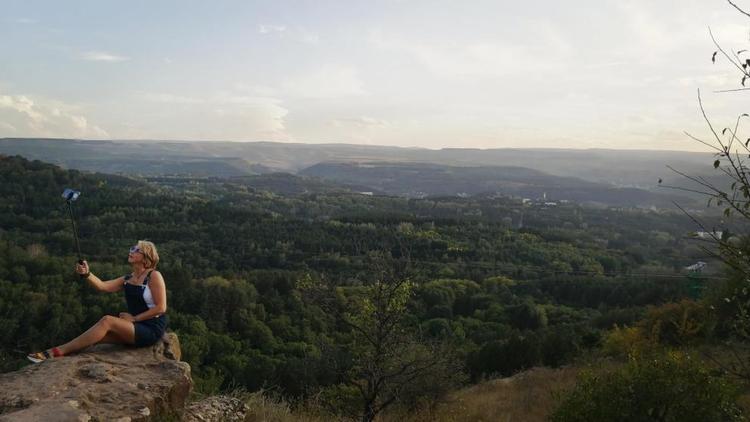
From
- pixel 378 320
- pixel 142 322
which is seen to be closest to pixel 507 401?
pixel 378 320

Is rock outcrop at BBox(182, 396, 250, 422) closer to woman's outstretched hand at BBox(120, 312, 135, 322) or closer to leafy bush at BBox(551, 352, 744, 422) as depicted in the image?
woman's outstretched hand at BBox(120, 312, 135, 322)

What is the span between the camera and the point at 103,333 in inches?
251

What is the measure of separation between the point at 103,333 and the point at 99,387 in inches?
39.4

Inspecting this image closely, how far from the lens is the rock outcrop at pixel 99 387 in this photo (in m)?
4.95

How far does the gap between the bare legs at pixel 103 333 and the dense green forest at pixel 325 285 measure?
10.4 ft

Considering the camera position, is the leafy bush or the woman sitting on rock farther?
the leafy bush

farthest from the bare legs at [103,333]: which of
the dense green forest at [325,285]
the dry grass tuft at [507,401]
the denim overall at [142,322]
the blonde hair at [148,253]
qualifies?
the dry grass tuft at [507,401]

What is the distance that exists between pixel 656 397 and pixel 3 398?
26.1ft

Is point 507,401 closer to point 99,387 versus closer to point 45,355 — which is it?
point 99,387

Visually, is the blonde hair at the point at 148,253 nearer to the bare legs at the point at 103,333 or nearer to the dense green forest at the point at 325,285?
the bare legs at the point at 103,333

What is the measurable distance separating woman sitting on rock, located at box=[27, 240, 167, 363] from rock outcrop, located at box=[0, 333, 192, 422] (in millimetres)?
188

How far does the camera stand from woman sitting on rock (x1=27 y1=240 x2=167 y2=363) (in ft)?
21.0

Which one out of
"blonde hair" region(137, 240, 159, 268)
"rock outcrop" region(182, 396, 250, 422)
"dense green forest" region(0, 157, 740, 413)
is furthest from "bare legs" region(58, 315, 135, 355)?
"dense green forest" region(0, 157, 740, 413)

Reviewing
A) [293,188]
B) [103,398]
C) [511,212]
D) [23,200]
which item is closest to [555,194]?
[511,212]
